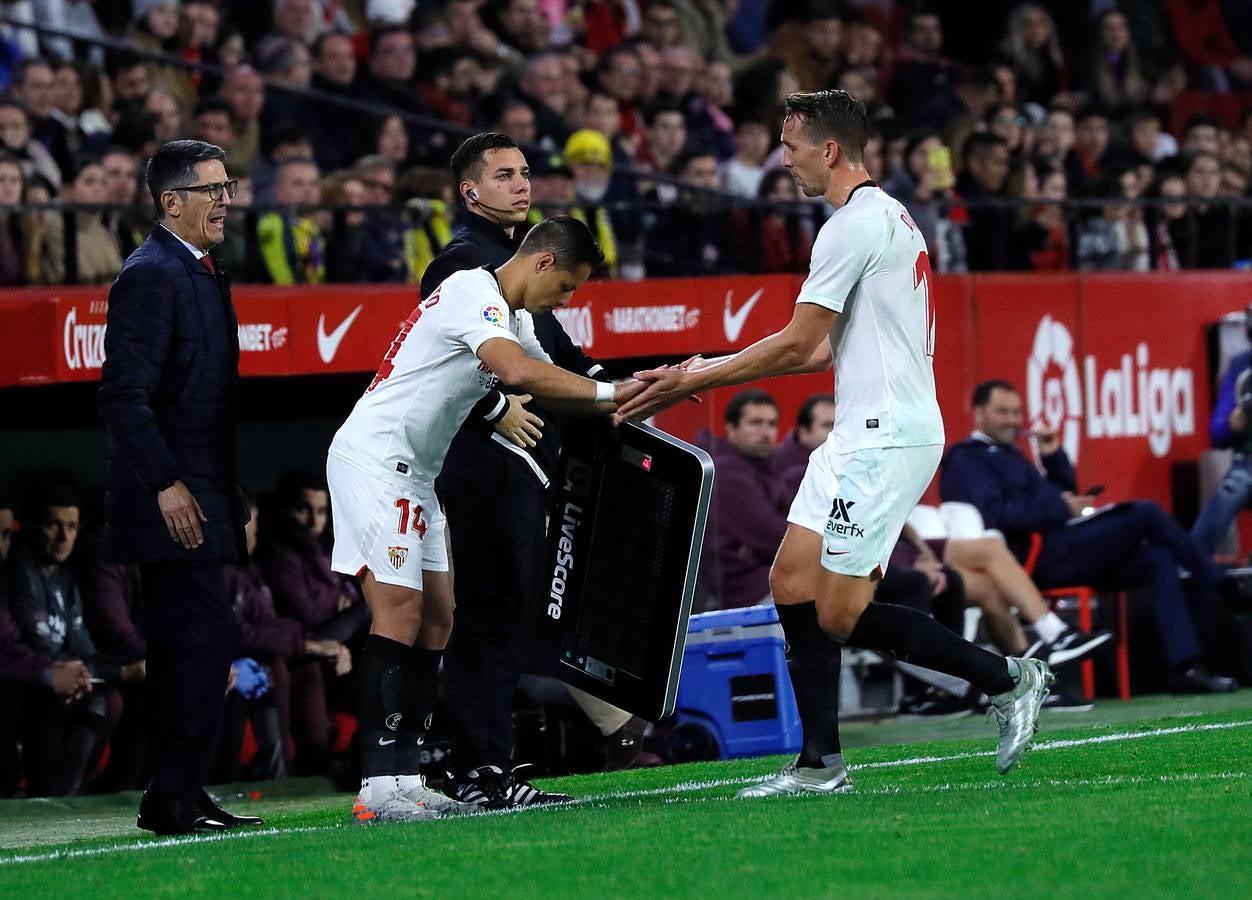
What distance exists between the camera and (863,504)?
22.6 ft

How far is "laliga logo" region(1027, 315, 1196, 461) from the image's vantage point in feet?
47.4

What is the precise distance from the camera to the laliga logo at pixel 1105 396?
14461 mm

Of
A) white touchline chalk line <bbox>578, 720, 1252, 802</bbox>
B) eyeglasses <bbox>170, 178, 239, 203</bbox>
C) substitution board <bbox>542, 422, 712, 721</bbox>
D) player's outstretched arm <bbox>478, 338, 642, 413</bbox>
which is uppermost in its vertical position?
eyeglasses <bbox>170, 178, 239, 203</bbox>

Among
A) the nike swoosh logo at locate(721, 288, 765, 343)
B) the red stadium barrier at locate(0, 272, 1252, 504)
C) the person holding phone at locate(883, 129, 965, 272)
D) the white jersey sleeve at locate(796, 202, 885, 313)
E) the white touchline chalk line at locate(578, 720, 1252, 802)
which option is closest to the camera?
the white jersey sleeve at locate(796, 202, 885, 313)

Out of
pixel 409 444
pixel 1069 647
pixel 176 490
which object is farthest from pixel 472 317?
pixel 1069 647

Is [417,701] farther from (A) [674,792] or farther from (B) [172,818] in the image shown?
(A) [674,792]

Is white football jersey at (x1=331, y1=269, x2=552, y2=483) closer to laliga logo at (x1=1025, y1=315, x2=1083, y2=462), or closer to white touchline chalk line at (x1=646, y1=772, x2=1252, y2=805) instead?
white touchline chalk line at (x1=646, y1=772, x2=1252, y2=805)

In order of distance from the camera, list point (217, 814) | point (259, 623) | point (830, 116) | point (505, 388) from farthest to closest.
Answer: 1. point (259, 623)
2. point (505, 388)
3. point (217, 814)
4. point (830, 116)

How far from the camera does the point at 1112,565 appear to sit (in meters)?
12.5

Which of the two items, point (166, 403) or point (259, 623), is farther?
point (259, 623)

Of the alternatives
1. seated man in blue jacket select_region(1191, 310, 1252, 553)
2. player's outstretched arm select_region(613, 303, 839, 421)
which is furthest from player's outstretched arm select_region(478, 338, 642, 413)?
seated man in blue jacket select_region(1191, 310, 1252, 553)

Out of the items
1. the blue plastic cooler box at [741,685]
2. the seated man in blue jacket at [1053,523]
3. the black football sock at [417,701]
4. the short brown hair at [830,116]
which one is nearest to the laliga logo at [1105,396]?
the seated man in blue jacket at [1053,523]

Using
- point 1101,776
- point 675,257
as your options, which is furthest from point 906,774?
point 675,257

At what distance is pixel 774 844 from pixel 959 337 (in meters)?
8.37
